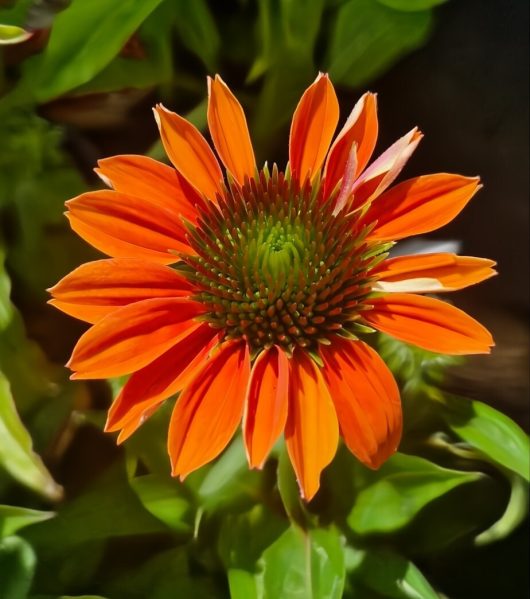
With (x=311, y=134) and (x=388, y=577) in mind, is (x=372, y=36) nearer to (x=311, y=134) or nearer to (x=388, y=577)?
(x=311, y=134)

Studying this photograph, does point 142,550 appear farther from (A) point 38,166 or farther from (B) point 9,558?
(A) point 38,166

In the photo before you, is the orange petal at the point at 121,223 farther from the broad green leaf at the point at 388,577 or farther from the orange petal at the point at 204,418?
the broad green leaf at the point at 388,577

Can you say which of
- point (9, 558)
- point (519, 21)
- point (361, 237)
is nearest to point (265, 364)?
point (361, 237)

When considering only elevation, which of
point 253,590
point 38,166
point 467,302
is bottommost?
point 253,590

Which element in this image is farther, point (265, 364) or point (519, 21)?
point (519, 21)

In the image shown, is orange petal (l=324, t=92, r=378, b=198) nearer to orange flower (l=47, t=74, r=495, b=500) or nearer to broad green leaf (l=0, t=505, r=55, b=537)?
orange flower (l=47, t=74, r=495, b=500)

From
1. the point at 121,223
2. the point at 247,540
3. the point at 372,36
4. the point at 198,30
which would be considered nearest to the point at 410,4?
the point at 372,36

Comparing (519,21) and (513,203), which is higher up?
(519,21)
